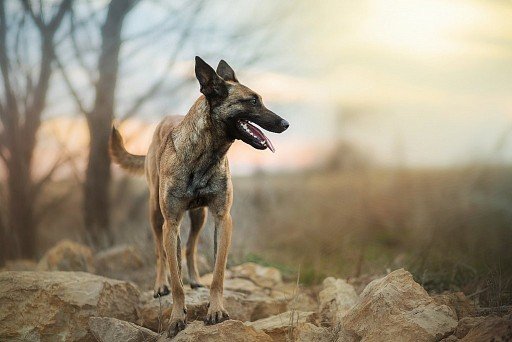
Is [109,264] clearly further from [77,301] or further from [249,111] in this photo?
[249,111]

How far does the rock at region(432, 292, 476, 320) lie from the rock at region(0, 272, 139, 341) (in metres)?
2.87

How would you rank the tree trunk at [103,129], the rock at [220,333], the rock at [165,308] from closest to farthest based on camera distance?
the rock at [220,333] → the rock at [165,308] → the tree trunk at [103,129]

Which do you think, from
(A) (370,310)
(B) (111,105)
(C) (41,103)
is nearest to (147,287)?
(A) (370,310)

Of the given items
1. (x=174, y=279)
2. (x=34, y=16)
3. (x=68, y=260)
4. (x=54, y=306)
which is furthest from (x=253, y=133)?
(x=34, y=16)

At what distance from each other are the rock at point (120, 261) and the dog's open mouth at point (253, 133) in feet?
15.5

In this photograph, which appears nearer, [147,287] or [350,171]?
[147,287]

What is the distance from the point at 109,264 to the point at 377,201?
4.71 metres

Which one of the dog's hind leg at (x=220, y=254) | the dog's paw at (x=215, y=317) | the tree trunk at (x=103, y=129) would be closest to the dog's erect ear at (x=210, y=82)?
the dog's hind leg at (x=220, y=254)

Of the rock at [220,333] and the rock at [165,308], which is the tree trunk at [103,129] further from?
the rock at [220,333]

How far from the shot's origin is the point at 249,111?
4883 mm

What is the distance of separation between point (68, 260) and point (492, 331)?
652 cm

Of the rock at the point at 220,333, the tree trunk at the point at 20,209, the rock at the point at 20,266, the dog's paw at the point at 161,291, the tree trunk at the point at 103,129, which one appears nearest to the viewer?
the rock at the point at 220,333

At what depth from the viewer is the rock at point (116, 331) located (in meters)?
5.18

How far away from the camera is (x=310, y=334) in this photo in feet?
16.8
